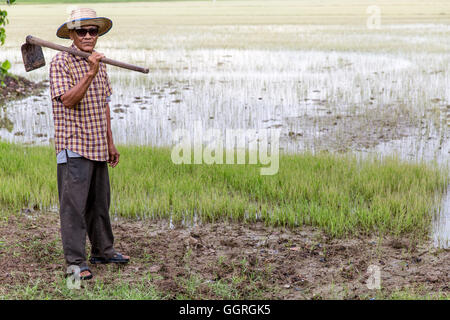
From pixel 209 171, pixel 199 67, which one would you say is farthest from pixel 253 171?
pixel 199 67

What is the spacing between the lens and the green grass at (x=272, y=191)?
5395mm

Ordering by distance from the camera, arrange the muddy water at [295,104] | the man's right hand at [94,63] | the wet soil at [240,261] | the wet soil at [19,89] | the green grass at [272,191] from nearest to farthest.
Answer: the man's right hand at [94,63] → the wet soil at [240,261] → the green grass at [272,191] → the muddy water at [295,104] → the wet soil at [19,89]

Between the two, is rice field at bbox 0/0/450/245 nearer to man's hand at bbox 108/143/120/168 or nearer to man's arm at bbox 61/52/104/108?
man's hand at bbox 108/143/120/168

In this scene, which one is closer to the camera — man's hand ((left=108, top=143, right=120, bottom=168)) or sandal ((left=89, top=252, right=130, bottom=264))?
man's hand ((left=108, top=143, right=120, bottom=168))

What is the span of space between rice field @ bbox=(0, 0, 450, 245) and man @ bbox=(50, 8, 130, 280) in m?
1.66

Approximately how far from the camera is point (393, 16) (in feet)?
98.0

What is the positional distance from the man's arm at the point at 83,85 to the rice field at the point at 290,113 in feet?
6.95

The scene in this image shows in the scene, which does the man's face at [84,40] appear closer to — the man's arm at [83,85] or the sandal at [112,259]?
the man's arm at [83,85]

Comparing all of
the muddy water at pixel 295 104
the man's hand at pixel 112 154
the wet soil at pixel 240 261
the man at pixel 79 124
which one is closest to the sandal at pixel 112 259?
the wet soil at pixel 240 261

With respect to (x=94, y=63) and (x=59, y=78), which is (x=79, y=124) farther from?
(x=94, y=63)

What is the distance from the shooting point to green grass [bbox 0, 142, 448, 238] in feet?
17.7

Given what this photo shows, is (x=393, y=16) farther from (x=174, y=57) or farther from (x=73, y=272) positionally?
(x=73, y=272)

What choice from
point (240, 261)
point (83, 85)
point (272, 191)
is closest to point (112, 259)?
point (240, 261)

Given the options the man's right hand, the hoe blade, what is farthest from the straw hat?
the hoe blade
